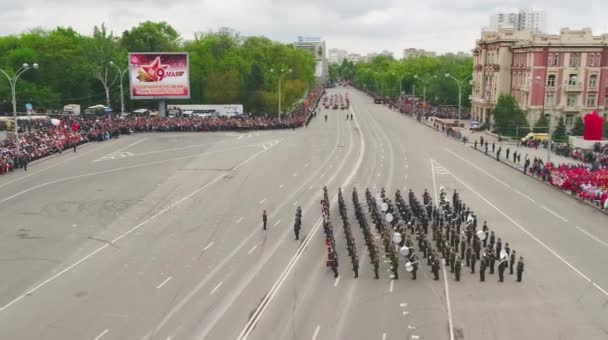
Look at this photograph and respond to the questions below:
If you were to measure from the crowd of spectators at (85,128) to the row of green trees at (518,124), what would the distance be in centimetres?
2149

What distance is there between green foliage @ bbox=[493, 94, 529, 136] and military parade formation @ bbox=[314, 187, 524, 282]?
37552 millimetres

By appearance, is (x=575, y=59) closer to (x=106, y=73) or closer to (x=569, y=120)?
(x=569, y=120)

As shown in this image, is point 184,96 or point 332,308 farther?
point 184,96

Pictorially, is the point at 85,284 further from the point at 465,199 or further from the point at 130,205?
the point at 465,199

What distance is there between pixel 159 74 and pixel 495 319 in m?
57.6

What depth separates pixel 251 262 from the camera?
22375 millimetres

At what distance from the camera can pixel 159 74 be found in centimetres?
6938

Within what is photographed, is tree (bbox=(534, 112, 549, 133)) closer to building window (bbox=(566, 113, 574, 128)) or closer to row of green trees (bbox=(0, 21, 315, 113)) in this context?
building window (bbox=(566, 113, 574, 128))

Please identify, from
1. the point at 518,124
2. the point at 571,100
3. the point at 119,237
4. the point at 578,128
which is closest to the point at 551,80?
the point at 571,100

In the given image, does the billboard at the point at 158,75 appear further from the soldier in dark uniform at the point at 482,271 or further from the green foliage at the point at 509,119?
the soldier in dark uniform at the point at 482,271

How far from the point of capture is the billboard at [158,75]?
68.8 metres

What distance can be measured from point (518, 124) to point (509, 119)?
112 cm

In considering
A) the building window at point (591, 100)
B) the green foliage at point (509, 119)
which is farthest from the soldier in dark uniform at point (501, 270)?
the building window at point (591, 100)

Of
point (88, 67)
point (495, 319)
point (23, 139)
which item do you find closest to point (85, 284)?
point (495, 319)
